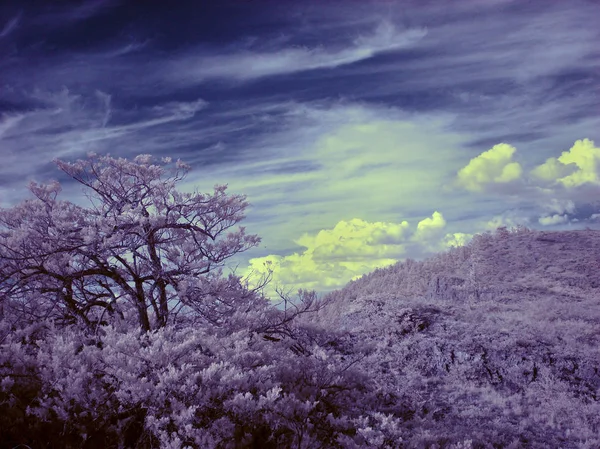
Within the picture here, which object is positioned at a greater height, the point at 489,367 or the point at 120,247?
the point at 120,247

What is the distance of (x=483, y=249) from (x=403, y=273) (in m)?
11.9

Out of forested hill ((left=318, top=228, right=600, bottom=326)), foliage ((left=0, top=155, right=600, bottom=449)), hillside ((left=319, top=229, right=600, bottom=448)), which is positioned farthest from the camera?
forested hill ((left=318, top=228, right=600, bottom=326))

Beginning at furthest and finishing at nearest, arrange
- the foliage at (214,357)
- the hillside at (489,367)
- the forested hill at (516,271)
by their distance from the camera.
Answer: the forested hill at (516,271), the hillside at (489,367), the foliage at (214,357)

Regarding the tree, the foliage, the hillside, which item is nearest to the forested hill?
the hillside

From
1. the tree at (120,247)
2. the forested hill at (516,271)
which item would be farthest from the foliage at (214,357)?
the forested hill at (516,271)

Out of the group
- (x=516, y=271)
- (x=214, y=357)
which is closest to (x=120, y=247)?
(x=214, y=357)

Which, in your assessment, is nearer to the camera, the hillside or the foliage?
the foliage

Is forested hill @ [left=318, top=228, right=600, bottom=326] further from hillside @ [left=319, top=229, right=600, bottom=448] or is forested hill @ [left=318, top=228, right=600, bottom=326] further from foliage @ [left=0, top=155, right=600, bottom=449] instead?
foliage @ [left=0, top=155, right=600, bottom=449]

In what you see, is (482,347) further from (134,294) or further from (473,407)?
(134,294)

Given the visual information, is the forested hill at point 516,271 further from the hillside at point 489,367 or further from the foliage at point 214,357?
the foliage at point 214,357

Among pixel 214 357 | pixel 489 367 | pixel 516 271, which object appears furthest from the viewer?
pixel 516 271

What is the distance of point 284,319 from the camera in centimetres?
1084

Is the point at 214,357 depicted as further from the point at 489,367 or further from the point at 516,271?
the point at 516,271

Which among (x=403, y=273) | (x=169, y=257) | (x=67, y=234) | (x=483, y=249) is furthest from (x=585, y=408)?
(x=403, y=273)
